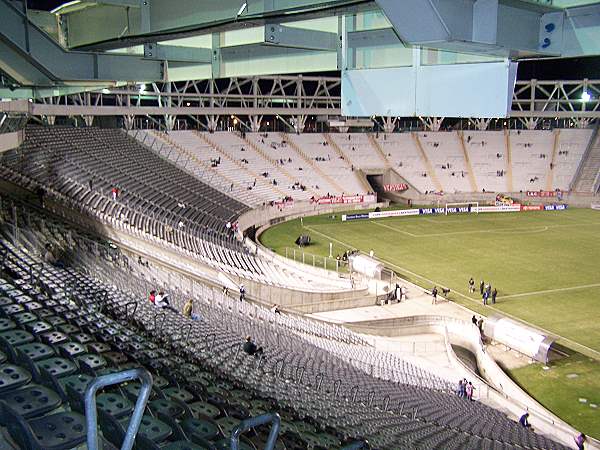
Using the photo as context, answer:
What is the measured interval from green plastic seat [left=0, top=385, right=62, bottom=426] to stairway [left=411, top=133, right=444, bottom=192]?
5079 centimetres

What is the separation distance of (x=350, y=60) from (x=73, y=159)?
2895cm

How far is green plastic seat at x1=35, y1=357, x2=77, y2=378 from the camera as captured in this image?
560cm

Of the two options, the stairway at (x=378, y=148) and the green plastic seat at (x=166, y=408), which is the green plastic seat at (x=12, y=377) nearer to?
the green plastic seat at (x=166, y=408)

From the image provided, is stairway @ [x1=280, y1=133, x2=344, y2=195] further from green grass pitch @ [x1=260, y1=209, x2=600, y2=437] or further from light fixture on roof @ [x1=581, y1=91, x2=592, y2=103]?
light fixture on roof @ [x1=581, y1=91, x2=592, y2=103]

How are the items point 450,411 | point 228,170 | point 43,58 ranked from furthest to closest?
1. point 228,170
2. point 450,411
3. point 43,58

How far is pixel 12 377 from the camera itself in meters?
4.86

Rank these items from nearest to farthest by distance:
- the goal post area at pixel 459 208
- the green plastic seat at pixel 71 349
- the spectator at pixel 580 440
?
the green plastic seat at pixel 71 349
the spectator at pixel 580 440
the goal post area at pixel 459 208

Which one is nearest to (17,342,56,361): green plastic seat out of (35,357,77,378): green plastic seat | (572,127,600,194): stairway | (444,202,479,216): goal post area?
(35,357,77,378): green plastic seat

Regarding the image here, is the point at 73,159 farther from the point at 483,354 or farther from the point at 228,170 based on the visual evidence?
the point at 483,354

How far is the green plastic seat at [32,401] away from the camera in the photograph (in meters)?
4.30

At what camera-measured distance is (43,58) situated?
7488 millimetres

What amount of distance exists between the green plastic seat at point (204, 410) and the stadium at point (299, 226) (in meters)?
0.06

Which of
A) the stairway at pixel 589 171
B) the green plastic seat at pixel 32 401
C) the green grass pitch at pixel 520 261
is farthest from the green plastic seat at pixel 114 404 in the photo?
the stairway at pixel 589 171

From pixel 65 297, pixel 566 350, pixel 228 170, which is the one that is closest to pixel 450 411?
pixel 566 350
